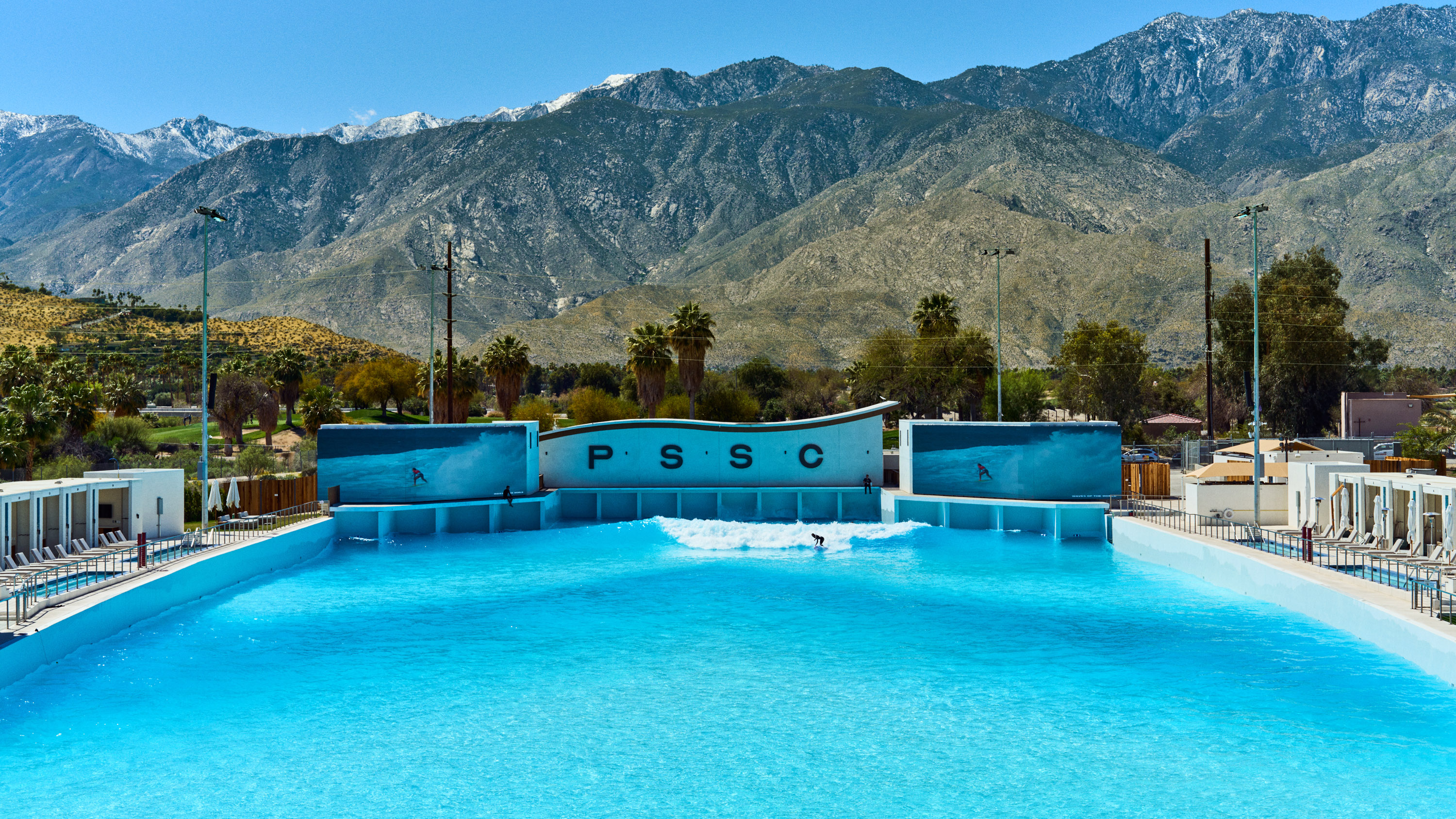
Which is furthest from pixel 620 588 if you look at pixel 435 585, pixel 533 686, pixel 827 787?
pixel 827 787

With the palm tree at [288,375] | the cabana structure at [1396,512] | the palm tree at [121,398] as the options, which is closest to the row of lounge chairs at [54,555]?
the cabana structure at [1396,512]

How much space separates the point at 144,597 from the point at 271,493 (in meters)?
13.4

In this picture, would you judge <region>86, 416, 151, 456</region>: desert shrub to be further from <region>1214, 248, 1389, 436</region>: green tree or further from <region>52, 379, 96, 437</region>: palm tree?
<region>1214, 248, 1389, 436</region>: green tree

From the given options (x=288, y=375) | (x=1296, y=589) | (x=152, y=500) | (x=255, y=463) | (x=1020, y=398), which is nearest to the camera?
(x=1296, y=589)

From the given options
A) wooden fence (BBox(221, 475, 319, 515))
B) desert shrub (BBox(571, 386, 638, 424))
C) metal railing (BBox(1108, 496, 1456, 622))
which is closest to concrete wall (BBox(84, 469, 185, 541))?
wooden fence (BBox(221, 475, 319, 515))

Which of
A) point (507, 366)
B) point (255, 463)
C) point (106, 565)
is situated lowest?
point (106, 565)

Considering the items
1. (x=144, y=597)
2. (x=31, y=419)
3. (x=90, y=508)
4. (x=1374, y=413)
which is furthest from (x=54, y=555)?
(x=1374, y=413)

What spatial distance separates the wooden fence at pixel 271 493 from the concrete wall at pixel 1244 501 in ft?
102

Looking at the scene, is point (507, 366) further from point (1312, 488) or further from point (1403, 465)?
point (1312, 488)

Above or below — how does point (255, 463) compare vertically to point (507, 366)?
below

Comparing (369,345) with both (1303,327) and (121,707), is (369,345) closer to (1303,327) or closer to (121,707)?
(1303,327)

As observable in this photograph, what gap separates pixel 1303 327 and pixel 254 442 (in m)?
73.4

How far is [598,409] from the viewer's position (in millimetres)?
70500

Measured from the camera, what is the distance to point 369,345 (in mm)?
135000
